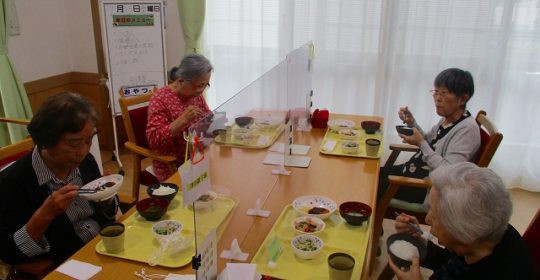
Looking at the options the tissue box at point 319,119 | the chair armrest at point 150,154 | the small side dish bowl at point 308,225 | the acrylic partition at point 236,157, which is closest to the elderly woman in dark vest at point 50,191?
the acrylic partition at point 236,157

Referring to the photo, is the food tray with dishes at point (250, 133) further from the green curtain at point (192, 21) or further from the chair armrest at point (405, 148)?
the green curtain at point (192, 21)

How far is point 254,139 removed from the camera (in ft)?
6.01

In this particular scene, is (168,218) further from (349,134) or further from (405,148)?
(405,148)

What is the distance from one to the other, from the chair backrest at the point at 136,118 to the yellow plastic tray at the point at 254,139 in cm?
101

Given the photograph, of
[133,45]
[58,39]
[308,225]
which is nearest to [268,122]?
[308,225]

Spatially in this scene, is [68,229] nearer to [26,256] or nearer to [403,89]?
[26,256]

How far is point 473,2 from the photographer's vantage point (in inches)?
133

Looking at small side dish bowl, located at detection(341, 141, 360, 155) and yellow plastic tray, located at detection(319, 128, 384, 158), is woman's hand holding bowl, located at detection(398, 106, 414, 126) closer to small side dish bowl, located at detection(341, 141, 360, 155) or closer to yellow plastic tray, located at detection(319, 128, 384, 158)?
yellow plastic tray, located at detection(319, 128, 384, 158)

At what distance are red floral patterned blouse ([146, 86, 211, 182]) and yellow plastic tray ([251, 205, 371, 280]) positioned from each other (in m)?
0.93

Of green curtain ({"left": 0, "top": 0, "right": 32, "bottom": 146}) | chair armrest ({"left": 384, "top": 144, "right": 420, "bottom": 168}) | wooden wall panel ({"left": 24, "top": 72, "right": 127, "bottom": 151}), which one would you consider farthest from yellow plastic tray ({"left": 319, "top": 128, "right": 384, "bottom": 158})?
green curtain ({"left": 0, "top": 0, "right": 32, "bottom": 146})

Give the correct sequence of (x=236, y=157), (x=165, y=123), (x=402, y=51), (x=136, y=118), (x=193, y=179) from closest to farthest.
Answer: (x=193, y=179) → (x=236, y=157) → (x=165, y=123) → (x=136, y=118) → (x=402, y=51)

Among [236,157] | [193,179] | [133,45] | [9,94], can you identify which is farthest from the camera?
[133,45]

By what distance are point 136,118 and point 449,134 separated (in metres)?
1.79

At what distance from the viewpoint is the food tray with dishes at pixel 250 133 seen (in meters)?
1.53
